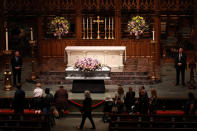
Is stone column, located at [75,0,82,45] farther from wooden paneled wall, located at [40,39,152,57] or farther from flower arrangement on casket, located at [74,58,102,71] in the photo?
flower arrangement on casket, located at [74,58,102,71]

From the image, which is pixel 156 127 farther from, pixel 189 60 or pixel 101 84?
pixel 189 60

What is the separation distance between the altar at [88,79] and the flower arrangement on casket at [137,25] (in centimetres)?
540

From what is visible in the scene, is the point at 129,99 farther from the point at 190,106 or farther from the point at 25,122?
the point at 25,122

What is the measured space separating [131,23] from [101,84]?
587 centimetres

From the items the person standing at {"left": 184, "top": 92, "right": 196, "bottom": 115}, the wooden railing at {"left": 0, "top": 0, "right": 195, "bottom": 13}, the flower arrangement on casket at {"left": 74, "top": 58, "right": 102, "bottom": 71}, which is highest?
the wooden railing at {"left": 0, "top": 0, "right": 195, "bottom": 13}

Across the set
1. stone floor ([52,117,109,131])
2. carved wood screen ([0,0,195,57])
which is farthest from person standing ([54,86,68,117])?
carved wood screen ([0,0,195,57])

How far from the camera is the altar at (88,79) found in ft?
57.7

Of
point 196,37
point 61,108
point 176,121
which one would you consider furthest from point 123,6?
point 176,121

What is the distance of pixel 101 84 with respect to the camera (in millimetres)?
17734

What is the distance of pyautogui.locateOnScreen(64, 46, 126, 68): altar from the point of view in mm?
20439

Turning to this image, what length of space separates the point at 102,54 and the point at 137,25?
308 centimetres

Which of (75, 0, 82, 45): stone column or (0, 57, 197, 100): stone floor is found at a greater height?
(75, 0, 82, 45): stone column

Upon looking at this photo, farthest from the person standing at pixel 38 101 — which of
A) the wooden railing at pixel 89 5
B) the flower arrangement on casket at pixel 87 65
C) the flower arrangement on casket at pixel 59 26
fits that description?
the wooden railing at pixel 89 5

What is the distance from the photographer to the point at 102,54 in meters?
20.6
